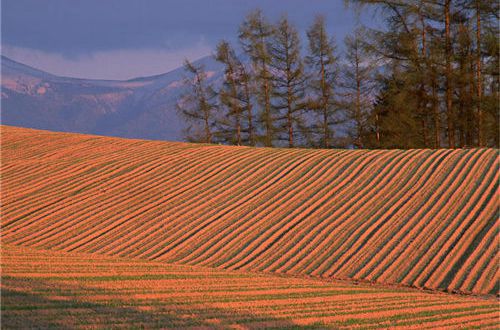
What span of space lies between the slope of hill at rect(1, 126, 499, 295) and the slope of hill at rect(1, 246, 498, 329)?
1.87 meters

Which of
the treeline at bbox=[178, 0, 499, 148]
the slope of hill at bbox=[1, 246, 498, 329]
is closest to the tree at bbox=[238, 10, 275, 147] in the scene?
the treeline at bbox=[178, 0, 499, 148]

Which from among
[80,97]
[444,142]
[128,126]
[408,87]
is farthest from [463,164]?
[80,97]

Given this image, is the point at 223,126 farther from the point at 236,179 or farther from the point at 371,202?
the point at 371,202

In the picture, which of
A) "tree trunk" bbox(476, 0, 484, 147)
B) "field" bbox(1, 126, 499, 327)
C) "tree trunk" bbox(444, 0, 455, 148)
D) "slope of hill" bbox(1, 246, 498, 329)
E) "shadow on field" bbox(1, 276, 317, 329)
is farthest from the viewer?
"tree trunk" bbox(444, 0, 455, 148)

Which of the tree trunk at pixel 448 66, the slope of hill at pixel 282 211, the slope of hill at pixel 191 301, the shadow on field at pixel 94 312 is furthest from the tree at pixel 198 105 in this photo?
the shadow on field at pixel 94 312

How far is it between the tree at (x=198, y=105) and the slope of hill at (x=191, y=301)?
90.8 feet

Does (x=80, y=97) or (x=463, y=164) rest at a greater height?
(x=80, y=97)

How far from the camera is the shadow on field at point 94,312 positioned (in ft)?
21.6

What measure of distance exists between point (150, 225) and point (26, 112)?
13966cm

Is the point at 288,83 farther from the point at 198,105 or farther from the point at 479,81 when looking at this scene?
the point at 479,81

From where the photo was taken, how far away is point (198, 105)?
130ft

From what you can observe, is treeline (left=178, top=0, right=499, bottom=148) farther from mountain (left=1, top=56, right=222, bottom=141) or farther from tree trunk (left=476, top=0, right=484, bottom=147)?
mountain (left=1, top=56, right=222, bottom=141)

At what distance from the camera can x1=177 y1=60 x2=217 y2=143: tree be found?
128 ft

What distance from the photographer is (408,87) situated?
107 feet
